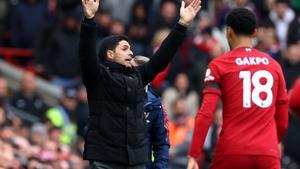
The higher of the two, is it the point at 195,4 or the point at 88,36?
the point at 195,4

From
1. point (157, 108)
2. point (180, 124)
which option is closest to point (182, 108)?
point (180, 124)

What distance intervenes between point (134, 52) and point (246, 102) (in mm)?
9203

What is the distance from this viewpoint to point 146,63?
370 inches

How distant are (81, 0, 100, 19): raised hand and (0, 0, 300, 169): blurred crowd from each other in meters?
6.13

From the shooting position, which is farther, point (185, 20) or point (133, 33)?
point (133, 33)

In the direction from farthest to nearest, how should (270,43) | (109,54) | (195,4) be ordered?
(270,43), (195,4), (109,54)

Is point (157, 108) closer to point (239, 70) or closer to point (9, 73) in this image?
point (239, 70)

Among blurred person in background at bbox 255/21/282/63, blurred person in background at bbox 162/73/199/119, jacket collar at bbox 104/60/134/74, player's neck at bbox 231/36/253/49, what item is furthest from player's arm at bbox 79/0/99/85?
blurred person in background at bbox 255/21/282/63

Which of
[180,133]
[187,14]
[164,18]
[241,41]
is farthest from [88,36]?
[164,18]

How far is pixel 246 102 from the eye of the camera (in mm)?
8812

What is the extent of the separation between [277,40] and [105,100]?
30.1 feet

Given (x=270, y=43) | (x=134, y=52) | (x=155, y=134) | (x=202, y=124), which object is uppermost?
(x=202, y=124)

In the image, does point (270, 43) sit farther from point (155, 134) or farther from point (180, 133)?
point (155, 134)

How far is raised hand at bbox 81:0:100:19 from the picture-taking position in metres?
8.73
